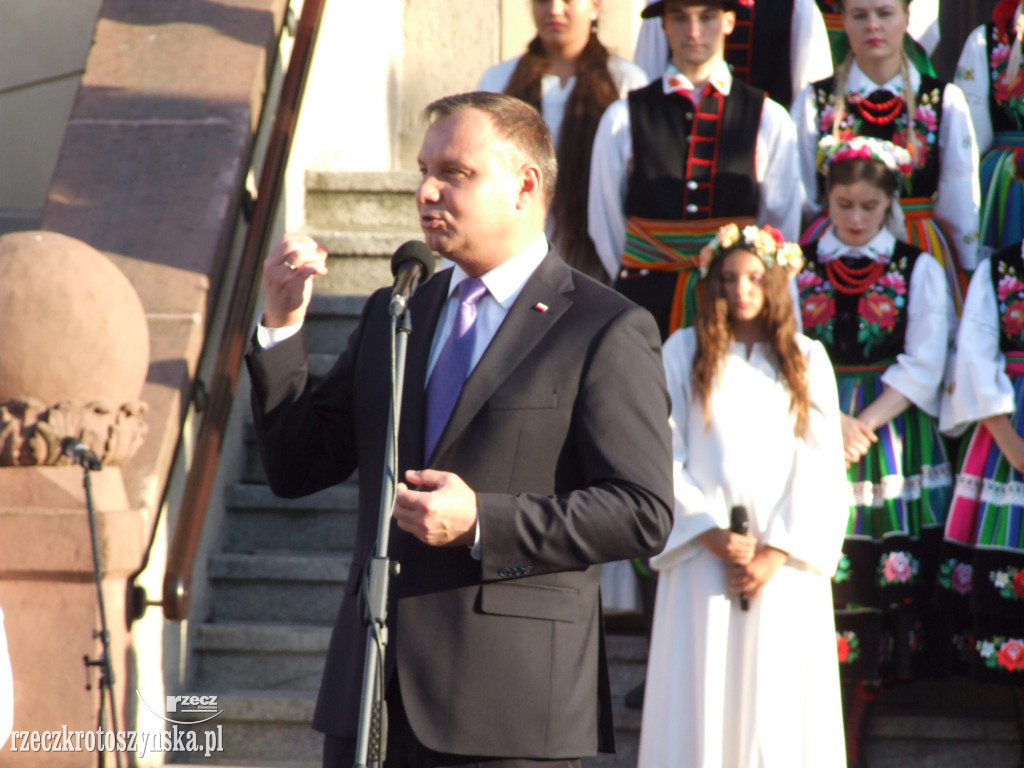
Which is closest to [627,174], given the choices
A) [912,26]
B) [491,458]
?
[912,26]

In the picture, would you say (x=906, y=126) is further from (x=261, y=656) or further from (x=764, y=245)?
(x=261, y=656)

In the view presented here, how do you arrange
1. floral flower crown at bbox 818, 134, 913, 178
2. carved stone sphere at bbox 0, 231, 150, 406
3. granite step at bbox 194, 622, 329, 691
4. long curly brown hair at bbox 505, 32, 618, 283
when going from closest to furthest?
carved stone sphere at bbox 0, 231, 150, 406
granite step at bbox 194, 622, 329, 691
floral flower crown at bbox 818, 134, 913, 178
long curly brown hair at bbox 505, 32, 618, 283

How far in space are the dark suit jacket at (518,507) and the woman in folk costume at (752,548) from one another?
197cm

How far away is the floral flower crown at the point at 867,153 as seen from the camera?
561cm

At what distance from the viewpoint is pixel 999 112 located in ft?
20.3

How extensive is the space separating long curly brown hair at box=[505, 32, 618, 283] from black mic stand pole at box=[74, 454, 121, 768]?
93.7 inches

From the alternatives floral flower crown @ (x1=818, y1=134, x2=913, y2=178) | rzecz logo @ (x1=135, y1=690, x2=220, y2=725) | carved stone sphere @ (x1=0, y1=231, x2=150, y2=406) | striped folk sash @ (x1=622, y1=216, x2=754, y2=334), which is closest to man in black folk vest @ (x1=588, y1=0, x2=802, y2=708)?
striped folk sash @ (x1=622, y1=216, x2=754, y2=334)

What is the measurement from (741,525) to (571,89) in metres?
2.23

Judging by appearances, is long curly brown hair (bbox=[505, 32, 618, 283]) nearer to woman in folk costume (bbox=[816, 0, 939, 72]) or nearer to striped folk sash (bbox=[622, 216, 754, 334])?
striped folk sash (bbox=[622, 216, 754, 334])

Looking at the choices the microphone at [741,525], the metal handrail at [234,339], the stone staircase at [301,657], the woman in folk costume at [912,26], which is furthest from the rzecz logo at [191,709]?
the woman in folk costume at [912,26]

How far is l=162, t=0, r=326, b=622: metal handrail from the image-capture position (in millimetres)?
4941

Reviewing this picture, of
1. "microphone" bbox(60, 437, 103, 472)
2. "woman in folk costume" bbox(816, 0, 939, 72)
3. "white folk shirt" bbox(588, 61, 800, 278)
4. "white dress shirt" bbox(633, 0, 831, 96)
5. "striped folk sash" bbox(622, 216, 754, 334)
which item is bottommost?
"microphone" bbox(60, 437, 103, 472)

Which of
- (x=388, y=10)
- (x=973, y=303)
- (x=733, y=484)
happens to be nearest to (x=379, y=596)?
(x=733, y=484)

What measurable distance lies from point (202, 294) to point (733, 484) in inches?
78.4
